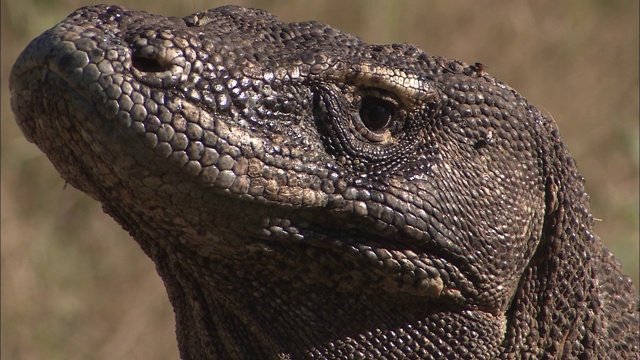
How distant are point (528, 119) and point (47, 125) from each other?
1.85 meters

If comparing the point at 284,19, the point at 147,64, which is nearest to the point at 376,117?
the point at 147,64

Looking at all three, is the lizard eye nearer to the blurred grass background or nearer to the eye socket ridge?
the eye socket ridge

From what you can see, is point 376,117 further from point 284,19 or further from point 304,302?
point 284,19

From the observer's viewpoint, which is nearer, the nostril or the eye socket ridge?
the nostril

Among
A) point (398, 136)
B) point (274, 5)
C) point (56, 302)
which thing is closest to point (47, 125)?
point (398, 136)

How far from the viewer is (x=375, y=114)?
3809mm

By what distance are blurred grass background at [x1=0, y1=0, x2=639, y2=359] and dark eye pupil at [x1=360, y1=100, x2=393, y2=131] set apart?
14.9 feet

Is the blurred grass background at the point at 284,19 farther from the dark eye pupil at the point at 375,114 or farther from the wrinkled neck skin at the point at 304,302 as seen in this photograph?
the dark eye pupil at the point at 375,114

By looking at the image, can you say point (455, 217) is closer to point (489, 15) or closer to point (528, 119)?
point (528, 119)

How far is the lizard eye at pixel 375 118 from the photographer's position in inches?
148

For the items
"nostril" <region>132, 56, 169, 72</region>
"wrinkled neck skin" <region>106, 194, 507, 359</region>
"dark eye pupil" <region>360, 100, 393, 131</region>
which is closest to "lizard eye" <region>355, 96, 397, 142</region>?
"dark eye pupil" <region>360, 100, 393, 131</region>

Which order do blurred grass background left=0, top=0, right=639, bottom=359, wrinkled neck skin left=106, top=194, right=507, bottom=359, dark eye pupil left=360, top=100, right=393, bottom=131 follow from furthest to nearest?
blurred grass background left=0, top=0, right=639, bottom=359
dark eye pupil left=360, top=100, right=393, bottom=131
wrinkled neck skin left=106, top=194, right=507, bottom=359

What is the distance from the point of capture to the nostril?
11.1 feet

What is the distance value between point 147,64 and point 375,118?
866mm
